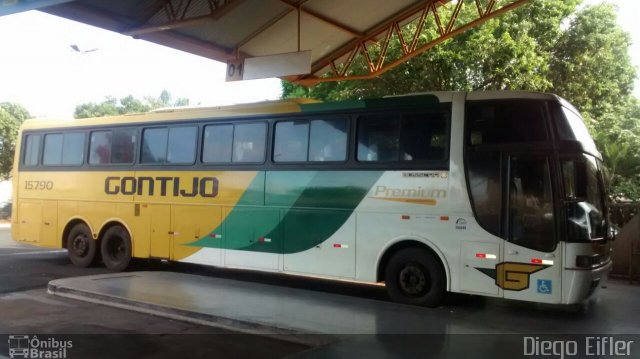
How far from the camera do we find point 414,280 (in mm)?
8375

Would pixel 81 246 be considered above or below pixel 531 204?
below

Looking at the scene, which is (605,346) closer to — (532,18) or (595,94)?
(532,18)

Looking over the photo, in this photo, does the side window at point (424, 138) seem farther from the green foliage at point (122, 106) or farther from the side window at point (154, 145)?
the green foliage at point (122, 106)

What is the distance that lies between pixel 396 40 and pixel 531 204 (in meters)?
10.3

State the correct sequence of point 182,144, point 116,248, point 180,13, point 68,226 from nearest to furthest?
point 182,144
point 116,248
point 180,13
point 68,226

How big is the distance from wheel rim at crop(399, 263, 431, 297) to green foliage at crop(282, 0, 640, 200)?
30.2 feet

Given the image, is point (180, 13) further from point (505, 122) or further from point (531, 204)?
point (531, 204)

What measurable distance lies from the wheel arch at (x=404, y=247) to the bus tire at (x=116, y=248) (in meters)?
5.95

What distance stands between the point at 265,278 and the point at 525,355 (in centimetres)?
609

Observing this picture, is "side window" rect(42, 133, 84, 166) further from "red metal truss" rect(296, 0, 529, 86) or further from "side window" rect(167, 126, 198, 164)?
"red metal truss" rect(296, 0, 529, 86)

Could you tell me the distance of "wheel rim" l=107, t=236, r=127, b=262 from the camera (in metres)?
12.0

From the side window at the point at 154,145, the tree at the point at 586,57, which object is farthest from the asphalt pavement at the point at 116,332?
the tree at the point at 586,57

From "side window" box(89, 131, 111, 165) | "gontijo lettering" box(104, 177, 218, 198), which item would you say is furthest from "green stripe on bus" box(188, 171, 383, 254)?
"side window" box(89, 131, 111, 165)

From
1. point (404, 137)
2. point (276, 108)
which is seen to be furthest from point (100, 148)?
point (404, 137)
